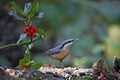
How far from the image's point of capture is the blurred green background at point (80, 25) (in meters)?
6.91

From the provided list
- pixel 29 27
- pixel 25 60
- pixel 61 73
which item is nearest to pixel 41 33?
pixel 29 27

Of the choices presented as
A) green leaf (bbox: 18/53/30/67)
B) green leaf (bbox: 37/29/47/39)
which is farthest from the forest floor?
green leaf (bbox: 37/29/47/39)

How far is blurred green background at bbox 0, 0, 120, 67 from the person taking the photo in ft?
22.7

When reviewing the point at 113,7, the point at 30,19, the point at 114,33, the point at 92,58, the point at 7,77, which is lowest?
the point at 7,77

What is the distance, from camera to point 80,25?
7254mm

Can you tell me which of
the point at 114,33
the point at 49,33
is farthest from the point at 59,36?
the point at 114,33

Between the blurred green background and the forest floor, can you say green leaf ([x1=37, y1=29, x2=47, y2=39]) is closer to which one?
the forest floor

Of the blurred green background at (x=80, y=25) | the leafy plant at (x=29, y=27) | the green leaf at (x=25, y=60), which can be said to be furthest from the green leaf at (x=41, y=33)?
the blurred green background at (x=80, y=25)

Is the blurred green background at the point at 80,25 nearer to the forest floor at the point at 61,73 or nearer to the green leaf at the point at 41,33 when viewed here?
the forest floor at the point at 61,73

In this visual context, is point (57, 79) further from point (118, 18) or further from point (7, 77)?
point (118, 18)

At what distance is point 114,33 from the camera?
7.38 metres

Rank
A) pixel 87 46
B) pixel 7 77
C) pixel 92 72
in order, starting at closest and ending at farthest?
pixel 7 77
pixel 92 72
pixel 87 46

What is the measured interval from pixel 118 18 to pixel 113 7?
0.30 m

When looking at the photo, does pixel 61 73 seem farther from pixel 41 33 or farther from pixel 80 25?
pixel 80 25
